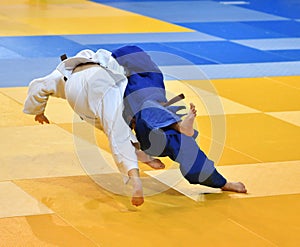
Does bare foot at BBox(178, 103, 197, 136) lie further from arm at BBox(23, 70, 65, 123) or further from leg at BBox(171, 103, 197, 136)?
arm at BBox(23, 70, 65, 123)

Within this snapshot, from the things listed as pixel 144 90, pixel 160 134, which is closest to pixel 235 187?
pixel 160 134

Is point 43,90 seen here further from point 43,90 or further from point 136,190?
point 136,190

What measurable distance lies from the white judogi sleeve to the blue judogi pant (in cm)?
51

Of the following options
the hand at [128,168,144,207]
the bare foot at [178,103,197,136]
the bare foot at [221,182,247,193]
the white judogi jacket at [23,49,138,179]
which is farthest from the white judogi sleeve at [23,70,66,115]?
the bare foot at [221,182,247,193]

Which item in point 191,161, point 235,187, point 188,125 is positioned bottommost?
point 235,187

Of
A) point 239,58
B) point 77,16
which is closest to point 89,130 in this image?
point 239,58

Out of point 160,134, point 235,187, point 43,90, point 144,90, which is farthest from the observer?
point 43,90

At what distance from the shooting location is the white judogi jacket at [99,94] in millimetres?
5281

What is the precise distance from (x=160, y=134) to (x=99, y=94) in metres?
0.48

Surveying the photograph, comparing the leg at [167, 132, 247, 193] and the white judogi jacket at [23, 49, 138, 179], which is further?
the leg at [167, 132, 247, 193]

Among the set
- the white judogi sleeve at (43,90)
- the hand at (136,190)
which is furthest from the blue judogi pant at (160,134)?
the white judogi sleeve at (43,90)

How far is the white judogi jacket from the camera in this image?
5281 millimetres

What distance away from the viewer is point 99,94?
5.36 m

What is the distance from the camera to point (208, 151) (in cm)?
641
